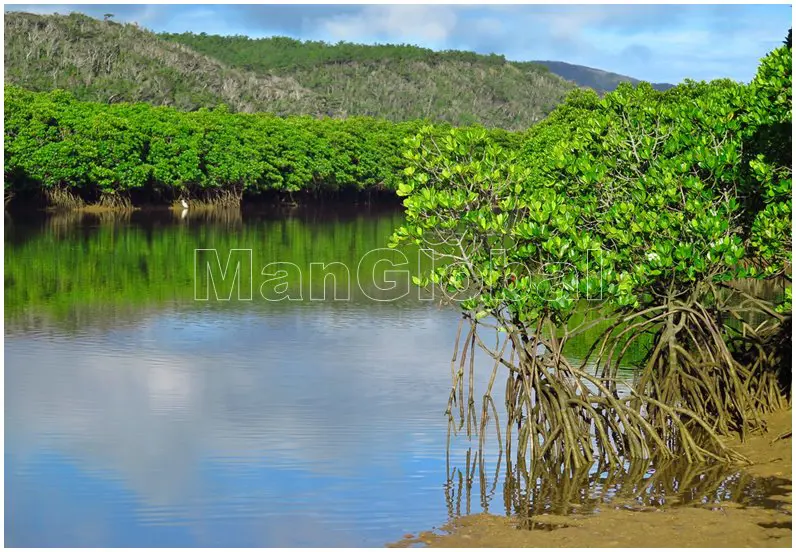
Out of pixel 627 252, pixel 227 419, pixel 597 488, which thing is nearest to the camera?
pixel 597 488

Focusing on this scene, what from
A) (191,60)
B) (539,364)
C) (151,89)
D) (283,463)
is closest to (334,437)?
(283,463)

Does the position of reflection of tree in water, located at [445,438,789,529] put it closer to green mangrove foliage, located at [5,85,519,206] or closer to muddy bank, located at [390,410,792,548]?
muddy bank, located at [390,410,792,548]

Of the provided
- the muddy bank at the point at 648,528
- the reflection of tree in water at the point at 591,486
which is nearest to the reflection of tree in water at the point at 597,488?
the reflection of tree in water at the point at 591,486

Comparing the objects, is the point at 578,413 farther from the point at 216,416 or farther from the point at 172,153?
the point at 172,153

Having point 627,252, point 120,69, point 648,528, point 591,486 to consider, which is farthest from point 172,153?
point 120,69

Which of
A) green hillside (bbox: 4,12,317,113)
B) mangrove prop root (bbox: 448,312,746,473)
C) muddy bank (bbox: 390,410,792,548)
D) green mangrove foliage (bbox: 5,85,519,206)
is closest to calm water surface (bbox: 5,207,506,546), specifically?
muddy bank (bbox: 390,410,792,548)

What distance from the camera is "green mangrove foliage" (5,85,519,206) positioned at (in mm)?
73812

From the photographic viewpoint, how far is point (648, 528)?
12719mm

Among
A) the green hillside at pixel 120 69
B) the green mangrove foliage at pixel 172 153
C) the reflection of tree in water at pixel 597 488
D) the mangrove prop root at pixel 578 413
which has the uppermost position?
the green hillside at pixel 120 69

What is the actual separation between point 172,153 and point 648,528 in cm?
7232

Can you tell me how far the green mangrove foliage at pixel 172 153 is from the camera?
73812 millimetres

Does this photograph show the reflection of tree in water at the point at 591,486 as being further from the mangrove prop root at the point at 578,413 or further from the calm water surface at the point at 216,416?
the calm water surface at the point at 216,416

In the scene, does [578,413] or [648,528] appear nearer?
[648,528]

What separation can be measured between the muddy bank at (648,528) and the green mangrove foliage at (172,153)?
206 ft
